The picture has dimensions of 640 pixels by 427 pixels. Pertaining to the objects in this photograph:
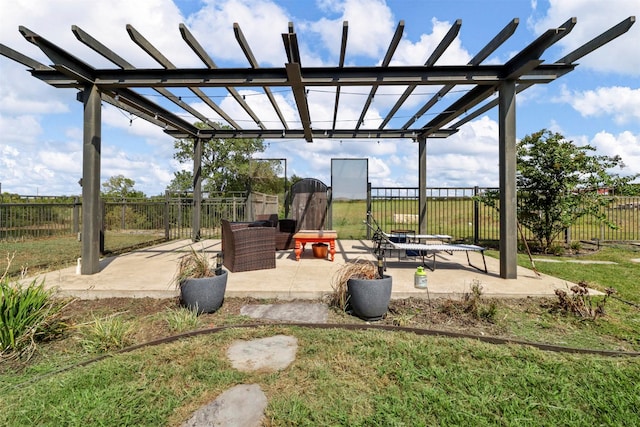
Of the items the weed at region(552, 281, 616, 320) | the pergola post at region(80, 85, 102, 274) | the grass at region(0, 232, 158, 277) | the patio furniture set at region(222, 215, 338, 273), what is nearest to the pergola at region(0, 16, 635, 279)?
the pergola post at region(80, 85, 102, 274)

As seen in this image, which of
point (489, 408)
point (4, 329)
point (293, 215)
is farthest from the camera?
point (293, 215)

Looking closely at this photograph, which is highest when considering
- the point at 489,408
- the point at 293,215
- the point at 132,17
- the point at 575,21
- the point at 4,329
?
the point at 132,17

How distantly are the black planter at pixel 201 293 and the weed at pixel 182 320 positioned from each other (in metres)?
0.12

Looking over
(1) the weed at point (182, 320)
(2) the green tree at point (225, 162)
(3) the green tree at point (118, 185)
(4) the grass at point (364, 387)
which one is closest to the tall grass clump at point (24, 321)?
(4) the grass at point (364, 387)

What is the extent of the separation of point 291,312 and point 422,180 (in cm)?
624

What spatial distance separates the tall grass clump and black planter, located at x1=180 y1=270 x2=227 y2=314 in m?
1.04

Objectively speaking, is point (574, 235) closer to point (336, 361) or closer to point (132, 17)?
point (336, 361)

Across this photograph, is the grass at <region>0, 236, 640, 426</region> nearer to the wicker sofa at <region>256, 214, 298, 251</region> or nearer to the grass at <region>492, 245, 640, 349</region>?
the grass at <region>492, 245, 640, 349</region>

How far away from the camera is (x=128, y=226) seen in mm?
12484

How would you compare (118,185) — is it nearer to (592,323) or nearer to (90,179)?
(90,179)

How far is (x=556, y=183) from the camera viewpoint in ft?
23.3

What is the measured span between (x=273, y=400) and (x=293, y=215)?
7.62 m

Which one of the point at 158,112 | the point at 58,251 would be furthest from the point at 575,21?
the point at 58,251

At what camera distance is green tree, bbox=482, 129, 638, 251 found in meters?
6.91
